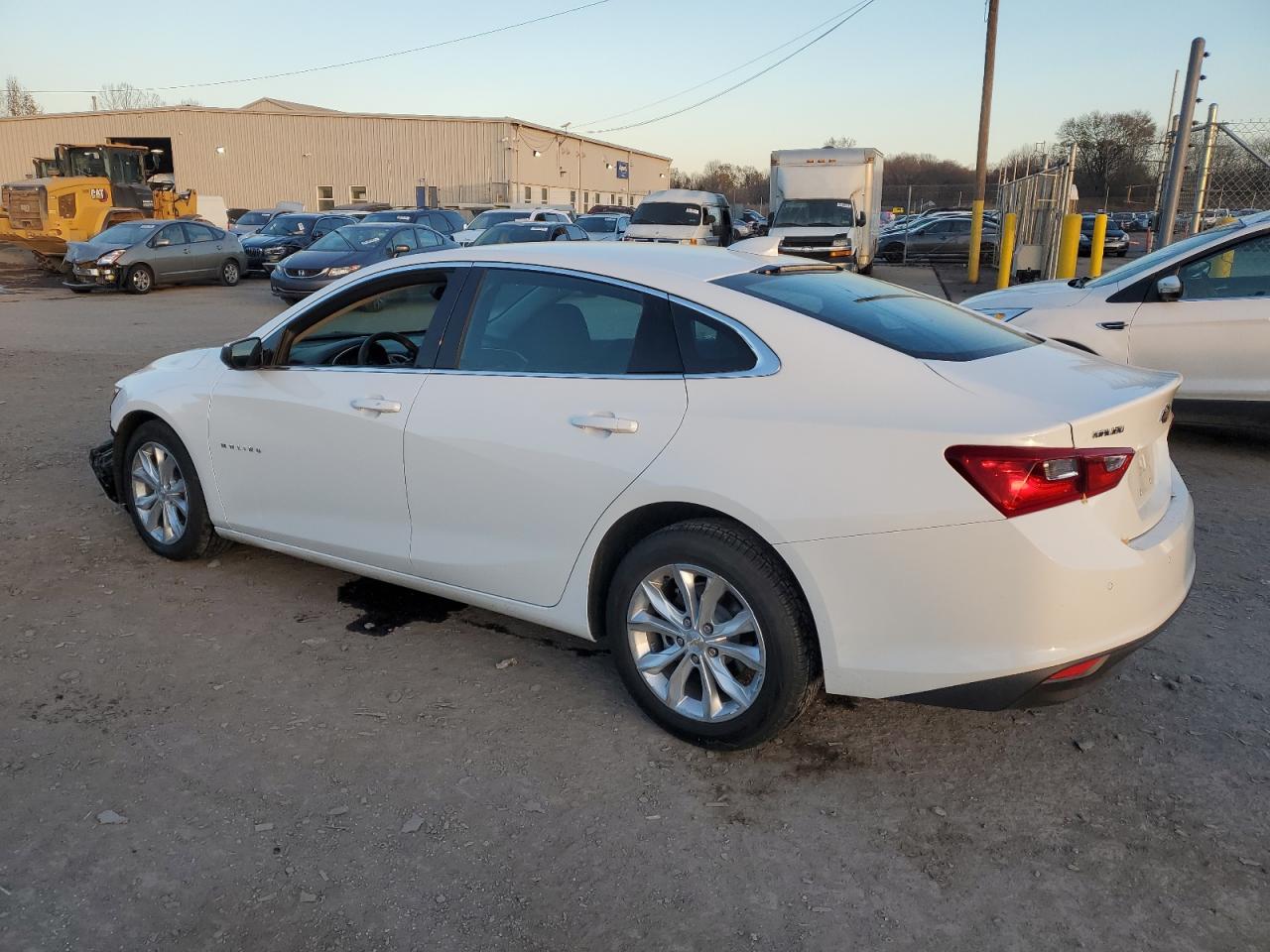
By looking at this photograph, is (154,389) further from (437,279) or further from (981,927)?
(981,927)

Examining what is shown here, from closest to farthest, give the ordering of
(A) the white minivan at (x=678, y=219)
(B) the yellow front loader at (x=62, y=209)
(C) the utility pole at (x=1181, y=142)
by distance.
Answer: (C) the utility pole at (x=1181, y=142), (A) the white minivan at (x=678, y=219), (B) the yellow front loader at (x=62, y=209)

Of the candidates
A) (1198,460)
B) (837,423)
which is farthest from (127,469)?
(1198,460)

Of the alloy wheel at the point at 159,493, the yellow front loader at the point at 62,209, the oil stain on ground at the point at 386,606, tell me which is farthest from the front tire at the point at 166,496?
the yellow front loader at the point at 62,209

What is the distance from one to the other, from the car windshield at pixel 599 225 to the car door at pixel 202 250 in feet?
29.7

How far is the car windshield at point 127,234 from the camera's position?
2083cm

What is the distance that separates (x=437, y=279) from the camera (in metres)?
4.03

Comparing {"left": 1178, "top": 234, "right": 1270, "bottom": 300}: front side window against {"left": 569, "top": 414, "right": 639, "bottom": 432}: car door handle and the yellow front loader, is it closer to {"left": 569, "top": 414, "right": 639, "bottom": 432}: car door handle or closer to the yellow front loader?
{"left": 569, "top": 414, "right": 639, "bottom": 432}: car door handle

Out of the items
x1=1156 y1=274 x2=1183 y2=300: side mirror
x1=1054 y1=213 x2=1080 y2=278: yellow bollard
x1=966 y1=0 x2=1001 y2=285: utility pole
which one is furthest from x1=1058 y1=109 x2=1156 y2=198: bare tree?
x1=1156 y1=274 x2=1183 y2=300: side mirror

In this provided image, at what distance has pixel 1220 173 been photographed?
38.9ft

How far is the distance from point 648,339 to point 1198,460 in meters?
5.31

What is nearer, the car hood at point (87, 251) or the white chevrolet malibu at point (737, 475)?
the white chevrolet malibu at point (737, 475)

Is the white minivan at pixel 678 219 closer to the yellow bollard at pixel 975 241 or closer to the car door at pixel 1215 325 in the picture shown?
the yellow bollard at pixel 975 241

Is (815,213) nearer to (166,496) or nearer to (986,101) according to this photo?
(986,101)

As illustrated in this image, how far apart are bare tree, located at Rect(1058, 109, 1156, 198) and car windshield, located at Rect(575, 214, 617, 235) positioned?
26804mm
